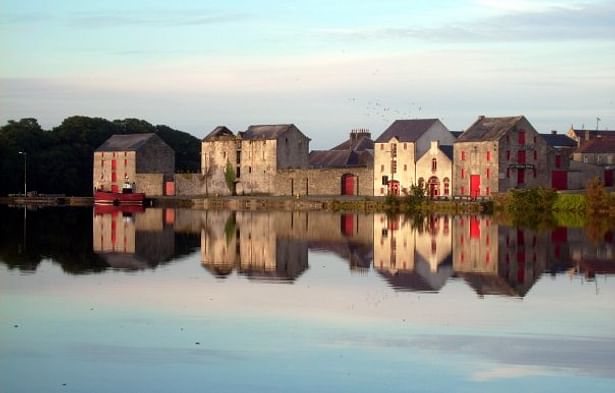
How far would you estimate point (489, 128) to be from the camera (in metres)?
68.2

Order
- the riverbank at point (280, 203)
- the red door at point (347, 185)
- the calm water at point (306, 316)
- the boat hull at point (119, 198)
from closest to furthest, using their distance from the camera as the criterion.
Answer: the calm water at point (306, 316), the riverbank at point (280, 203), the red door at point (347, 185), the boat hull at point (119, 198)

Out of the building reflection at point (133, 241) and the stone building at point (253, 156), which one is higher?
the stone building at point (253, 156)

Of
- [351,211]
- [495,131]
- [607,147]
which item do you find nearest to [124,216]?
[351,211]

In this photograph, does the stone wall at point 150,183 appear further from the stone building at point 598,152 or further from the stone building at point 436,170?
the stone building at point 598,152

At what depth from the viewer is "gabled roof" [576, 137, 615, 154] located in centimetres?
8156

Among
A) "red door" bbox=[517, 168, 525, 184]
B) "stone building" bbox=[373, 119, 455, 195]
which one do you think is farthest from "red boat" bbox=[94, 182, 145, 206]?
"red door" bbox=[517, 168, 525, 184]

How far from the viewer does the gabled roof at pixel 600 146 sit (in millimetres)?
81562

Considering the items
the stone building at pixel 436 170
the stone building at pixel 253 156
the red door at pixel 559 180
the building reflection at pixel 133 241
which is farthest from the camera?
the stone building at pixel 253 156

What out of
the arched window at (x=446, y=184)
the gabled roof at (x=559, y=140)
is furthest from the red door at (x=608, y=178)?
the gabled roof at (x=559, y=140)

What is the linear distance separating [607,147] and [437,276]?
58468 millimetres

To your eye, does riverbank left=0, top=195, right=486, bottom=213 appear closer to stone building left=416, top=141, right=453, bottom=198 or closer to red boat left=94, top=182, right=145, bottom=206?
red boat left=94, top=182, right=145, bottom=206

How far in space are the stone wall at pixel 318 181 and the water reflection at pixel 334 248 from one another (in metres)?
23.2

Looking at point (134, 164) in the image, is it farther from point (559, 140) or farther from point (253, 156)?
point (559, 140)

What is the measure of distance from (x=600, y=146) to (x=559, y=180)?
13.8 m
